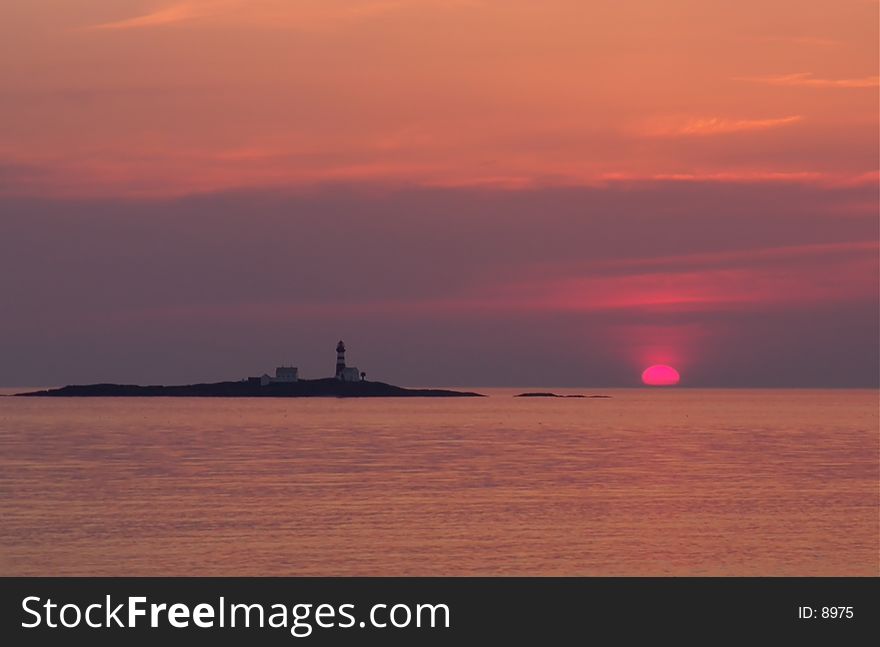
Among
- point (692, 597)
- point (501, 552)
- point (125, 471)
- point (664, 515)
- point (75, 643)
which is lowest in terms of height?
point (75, 643)

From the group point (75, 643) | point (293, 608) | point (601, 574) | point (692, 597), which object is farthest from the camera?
point (601, 574)

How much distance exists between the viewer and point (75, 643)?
22.9 metres

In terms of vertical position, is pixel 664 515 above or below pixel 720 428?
below

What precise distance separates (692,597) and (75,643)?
14.0 metres

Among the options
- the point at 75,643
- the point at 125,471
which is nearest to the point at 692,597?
the point at 75,643

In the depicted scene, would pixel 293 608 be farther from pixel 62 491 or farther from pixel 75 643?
pixel 62 491

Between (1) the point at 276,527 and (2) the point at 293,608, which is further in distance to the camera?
(1) the point at 276,527

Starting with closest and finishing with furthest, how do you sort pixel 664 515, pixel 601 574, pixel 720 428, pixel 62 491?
pixel 601 574 → pixel 664 515 → pixel 62 491 → pixel 720 428

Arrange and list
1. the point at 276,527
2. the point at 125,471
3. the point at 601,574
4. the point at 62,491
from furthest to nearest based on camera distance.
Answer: the point at 125,471 < the point at 62,491 < the point at 276,527 < the point at 601,574

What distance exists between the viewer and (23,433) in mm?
113375

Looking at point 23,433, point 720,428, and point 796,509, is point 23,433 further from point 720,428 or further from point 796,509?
point 796,509

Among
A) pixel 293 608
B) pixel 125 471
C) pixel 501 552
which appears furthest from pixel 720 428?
pixel 293 608

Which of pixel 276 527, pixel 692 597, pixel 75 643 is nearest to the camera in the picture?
pixel 75 643

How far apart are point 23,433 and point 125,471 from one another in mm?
51996
